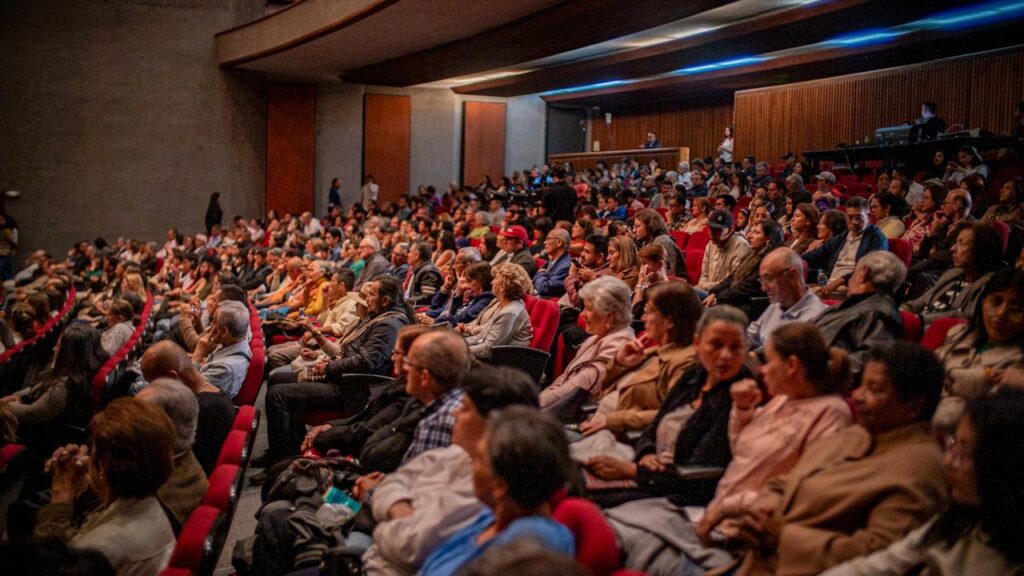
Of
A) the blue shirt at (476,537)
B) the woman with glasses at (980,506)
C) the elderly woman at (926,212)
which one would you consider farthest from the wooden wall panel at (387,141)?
the woman with glasses at (980,506)

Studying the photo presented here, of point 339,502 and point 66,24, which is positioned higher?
point 66,24

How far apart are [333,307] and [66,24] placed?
9246mm

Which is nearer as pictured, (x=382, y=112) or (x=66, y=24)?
(x=66, y=24)

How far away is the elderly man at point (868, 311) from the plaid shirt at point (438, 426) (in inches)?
50.3

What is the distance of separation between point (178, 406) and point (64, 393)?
178 centimetres

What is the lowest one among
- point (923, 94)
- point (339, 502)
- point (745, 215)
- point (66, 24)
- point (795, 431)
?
point (339, 502)

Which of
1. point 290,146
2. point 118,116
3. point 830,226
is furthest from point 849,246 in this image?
point 118,116

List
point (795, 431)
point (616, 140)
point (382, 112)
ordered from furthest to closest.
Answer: point (616, 140)
point (382, 112)
point (795, 431)

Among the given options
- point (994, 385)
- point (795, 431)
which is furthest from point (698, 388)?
point (994, 385)

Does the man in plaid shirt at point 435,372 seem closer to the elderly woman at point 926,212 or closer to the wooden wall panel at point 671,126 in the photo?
the elderly woman at point 926,212

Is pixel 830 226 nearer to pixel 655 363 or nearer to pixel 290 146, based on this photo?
pixel 655 363

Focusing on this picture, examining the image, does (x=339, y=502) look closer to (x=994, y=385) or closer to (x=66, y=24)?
(x=994, y=385)

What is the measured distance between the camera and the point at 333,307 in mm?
5602

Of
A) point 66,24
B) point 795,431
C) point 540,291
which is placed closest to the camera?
point 795,431
